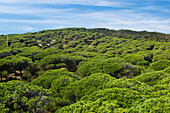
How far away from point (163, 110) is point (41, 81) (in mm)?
12573

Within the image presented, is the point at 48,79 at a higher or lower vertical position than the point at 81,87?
lower

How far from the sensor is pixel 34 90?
1044cm

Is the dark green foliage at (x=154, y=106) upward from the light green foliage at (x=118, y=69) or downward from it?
upward

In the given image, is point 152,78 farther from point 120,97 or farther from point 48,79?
point 48,79

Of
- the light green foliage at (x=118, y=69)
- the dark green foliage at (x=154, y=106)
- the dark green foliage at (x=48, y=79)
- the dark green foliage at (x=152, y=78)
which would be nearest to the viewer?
the dark green foliage at (x=154, y=106)

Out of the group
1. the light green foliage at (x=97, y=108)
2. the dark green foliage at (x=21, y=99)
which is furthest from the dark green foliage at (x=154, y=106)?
the dark green foliage at (x=21, y=99)

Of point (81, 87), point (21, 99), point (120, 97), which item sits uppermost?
point (120, 97)

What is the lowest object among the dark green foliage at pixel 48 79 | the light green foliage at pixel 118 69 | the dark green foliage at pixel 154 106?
the dark green foliage at pixel 48 79

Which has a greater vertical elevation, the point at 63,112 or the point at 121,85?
the point at 121,85

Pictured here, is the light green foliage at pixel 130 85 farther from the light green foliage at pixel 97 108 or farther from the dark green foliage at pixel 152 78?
the light green foliage at pixel 97 108

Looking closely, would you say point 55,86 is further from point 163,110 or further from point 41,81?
point 163,110

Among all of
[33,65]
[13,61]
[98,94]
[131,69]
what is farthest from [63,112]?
[33,65]

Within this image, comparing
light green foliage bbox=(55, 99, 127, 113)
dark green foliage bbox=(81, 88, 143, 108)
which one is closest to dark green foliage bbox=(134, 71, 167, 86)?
dark green foliage bbox=(81, 88, 143, 108)

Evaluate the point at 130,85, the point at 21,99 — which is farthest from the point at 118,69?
the point at 21,99
